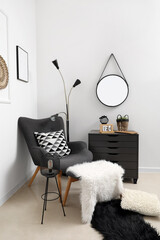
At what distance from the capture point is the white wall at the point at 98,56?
113 inches

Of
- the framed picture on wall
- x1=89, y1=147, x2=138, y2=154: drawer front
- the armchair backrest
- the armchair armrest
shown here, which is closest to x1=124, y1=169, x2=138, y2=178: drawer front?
x1=89, y1=147, x2=138, y2=154: drawer front

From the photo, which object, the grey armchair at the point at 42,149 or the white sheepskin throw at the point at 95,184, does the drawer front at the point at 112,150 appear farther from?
the white sheepskin throw at the point at 95,184

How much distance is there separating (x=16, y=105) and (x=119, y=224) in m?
1.65

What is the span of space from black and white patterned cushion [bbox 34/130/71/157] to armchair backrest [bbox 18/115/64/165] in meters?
0.08

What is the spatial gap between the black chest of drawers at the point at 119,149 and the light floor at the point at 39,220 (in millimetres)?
305

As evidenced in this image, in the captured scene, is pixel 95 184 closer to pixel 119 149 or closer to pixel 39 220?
pixel 39 220

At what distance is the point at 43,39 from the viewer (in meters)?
3.03

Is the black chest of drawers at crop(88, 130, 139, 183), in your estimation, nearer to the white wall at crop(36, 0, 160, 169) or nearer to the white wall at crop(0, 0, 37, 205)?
the white wall at crop(36, 0, 160, 169)

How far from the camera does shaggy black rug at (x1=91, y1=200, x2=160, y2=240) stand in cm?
149

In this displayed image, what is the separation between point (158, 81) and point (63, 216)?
2178 mm

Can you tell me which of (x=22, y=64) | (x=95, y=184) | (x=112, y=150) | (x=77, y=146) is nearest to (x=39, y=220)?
(x=95, y=184)

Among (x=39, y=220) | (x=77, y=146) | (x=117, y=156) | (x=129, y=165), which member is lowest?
(x=39, y=220)

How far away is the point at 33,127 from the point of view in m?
2.50

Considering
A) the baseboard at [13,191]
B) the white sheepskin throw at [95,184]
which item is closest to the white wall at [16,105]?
the baseboard at [13,191]
